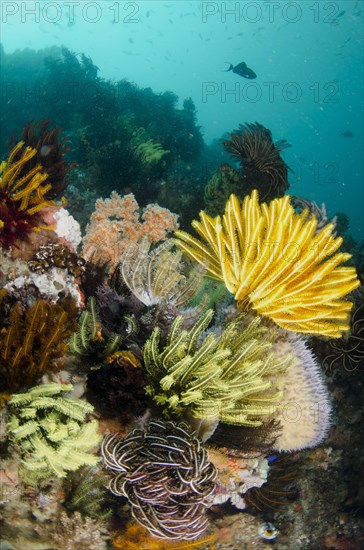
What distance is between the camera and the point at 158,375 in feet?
11.4

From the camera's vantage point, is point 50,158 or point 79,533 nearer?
point 79,533

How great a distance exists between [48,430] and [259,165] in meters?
6.81

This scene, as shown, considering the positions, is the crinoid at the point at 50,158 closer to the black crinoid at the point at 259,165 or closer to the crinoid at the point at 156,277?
the crinoid at the point at 156,277

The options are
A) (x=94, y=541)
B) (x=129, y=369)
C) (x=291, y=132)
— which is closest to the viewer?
(x=129, y=369)

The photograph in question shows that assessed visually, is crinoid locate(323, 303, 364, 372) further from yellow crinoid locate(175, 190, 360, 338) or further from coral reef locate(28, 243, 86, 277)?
coral reef locate(28, 243, 86, 277)

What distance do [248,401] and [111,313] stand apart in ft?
5.60

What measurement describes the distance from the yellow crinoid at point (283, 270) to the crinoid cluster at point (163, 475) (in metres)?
1.57

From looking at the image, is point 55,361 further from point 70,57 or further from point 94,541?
point 70,57

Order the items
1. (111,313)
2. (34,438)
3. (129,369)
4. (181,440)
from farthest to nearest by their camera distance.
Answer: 1. (111,313)
2. (129,369)
3. (181,440)
4. (34,438)

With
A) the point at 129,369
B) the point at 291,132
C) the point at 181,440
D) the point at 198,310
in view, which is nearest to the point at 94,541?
the point at 181,440

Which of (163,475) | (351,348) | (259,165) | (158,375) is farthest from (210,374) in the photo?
(259,165)

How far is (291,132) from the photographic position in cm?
12725

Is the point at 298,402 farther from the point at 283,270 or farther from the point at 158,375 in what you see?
the point at 158,375

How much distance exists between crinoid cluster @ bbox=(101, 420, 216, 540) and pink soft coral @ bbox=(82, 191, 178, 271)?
235 cm
